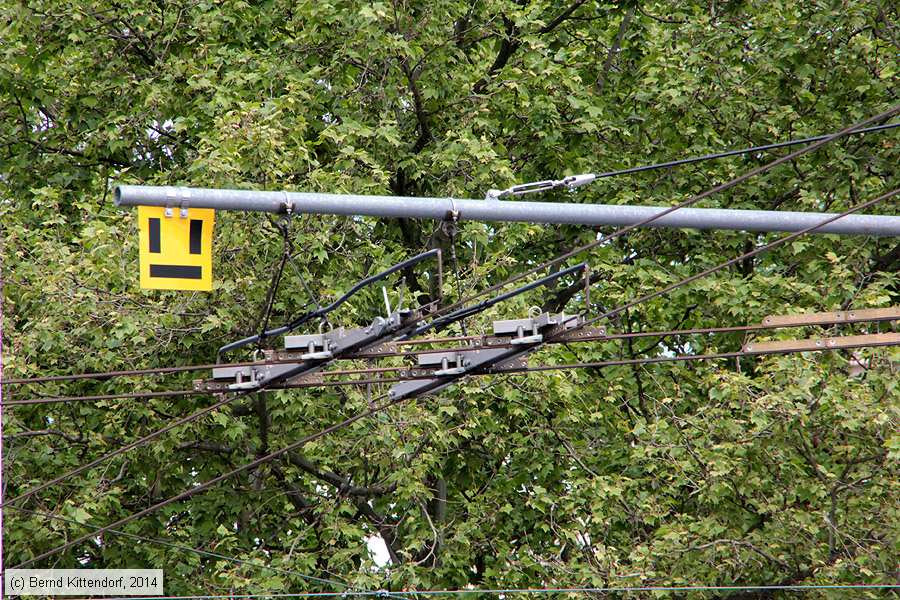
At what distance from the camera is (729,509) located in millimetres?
14500

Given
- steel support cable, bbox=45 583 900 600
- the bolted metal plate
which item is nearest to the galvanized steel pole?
the bolted metal plate

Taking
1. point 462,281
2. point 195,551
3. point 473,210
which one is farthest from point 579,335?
point 195,551

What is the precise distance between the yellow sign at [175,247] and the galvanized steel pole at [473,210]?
17 centimetres

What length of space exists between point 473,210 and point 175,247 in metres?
1.64

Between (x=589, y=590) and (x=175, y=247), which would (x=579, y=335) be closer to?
(x=175, y=247)

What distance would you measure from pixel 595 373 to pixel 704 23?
3797 millimetres

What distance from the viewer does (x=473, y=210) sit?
9.09 m

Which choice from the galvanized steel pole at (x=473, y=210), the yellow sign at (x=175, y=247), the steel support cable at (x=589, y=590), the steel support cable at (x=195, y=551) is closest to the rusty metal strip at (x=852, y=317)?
the galvanized steel pole at (x=473, y=210)

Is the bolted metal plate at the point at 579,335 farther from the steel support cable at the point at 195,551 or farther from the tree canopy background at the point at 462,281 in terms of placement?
the steel support cable at the point at 195,551

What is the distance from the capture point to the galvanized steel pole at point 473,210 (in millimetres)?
8719

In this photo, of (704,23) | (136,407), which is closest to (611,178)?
(704,23)

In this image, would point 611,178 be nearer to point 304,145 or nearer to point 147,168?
point 304,145

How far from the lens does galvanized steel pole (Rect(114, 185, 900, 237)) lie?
8.72 metres

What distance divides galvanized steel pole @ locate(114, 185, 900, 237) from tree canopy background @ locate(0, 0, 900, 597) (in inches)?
183
